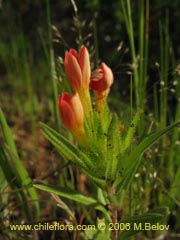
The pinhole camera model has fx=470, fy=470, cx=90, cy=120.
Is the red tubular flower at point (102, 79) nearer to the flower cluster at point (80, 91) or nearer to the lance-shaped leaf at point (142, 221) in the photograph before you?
the flower cluster at point (80, 91)

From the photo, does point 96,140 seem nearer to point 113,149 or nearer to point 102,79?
point 113,149

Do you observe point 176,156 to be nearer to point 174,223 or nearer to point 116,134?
→ point 174,223

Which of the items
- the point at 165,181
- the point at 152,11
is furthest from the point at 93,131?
the point at 152,11

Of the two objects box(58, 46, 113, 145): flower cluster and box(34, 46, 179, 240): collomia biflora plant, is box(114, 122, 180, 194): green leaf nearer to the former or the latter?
box(34, 46, 179, 240): collomia biflora plant

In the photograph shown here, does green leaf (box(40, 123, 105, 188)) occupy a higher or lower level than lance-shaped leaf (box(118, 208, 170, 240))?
higher

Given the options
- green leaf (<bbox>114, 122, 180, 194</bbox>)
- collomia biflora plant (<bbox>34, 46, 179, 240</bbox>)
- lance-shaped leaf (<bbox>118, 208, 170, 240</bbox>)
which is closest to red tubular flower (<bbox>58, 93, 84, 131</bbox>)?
collomia biflora plant (<bbox>34, 46, 179, 240</bbox>)

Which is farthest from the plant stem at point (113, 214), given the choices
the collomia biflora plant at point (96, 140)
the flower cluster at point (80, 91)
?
the flower cluster at point (80, 91)

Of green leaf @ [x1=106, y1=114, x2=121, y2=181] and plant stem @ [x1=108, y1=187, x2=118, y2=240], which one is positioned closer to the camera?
green leaf @ [x1=106, y1=114, x2=121, y2=181]
